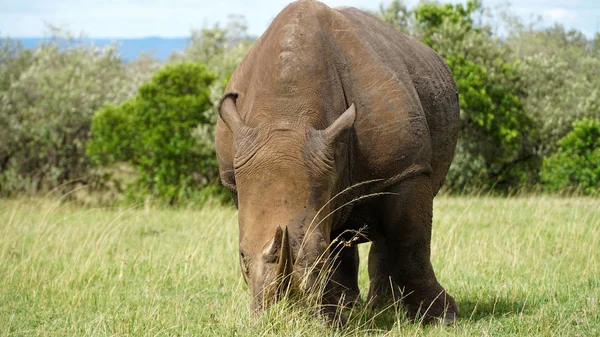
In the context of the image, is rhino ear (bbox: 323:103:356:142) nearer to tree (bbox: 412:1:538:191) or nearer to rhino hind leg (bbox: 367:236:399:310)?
rhino hind leg (bbox: 367:236:399:310)

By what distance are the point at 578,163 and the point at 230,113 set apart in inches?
630

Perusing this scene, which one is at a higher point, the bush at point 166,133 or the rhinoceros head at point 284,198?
the rhinoceros head at point 284,198

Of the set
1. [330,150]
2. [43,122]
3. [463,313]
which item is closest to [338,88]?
[330,150]

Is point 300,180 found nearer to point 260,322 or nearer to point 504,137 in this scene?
point 260,322

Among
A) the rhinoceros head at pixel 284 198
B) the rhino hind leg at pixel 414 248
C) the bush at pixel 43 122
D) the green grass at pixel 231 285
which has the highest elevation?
the rhinoceros head at pixel 284 198

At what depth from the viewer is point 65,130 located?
2253 centimetres

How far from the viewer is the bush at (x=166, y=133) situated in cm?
1877

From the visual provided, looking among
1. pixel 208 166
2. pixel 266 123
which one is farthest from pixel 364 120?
pixel 208 166

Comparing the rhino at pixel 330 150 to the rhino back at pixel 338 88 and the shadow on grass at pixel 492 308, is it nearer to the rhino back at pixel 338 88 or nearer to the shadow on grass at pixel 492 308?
the rhino back at pixel 338 88

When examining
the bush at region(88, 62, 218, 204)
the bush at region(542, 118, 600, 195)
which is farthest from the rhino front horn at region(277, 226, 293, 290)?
the bush at region(542, 118, 600, 195)

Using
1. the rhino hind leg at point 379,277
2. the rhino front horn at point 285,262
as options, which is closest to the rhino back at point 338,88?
the rhino front horn at point 285,262

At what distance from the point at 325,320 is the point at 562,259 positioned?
4.60m

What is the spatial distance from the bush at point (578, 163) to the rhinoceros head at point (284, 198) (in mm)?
15095

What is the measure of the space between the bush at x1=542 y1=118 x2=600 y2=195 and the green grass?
7.11m
